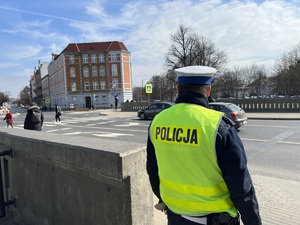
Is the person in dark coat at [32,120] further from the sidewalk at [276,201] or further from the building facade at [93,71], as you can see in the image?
the building facade at [93,71]

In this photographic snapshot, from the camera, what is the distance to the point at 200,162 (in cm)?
190

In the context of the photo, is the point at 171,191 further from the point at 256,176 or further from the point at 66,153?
the point at 256,176

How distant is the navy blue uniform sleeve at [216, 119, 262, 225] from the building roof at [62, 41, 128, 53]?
7663cm

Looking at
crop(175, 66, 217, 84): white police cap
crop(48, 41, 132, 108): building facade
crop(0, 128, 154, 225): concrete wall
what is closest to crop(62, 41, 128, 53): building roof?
crop(48, 41, 132, 108): building facade

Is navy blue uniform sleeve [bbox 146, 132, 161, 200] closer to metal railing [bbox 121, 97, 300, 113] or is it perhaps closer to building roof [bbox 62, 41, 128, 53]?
metal railing [bbox 121, 97, 300, 113]

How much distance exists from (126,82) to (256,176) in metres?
72.5

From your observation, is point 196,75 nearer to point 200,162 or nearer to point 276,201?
point 200,162

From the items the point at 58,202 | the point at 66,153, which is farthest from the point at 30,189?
the point at 66,153

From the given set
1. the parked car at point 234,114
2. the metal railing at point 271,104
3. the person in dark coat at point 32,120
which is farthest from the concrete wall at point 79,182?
the metal railing at point 271,104

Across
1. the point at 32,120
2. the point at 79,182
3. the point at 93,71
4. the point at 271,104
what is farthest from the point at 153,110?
the point at 93,71

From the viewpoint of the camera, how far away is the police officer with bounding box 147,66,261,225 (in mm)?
1825

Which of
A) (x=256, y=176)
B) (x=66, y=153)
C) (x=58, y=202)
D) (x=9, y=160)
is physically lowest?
(x=256, y=176)

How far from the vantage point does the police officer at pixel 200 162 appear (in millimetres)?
1825

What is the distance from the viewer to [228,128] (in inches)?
73.4
